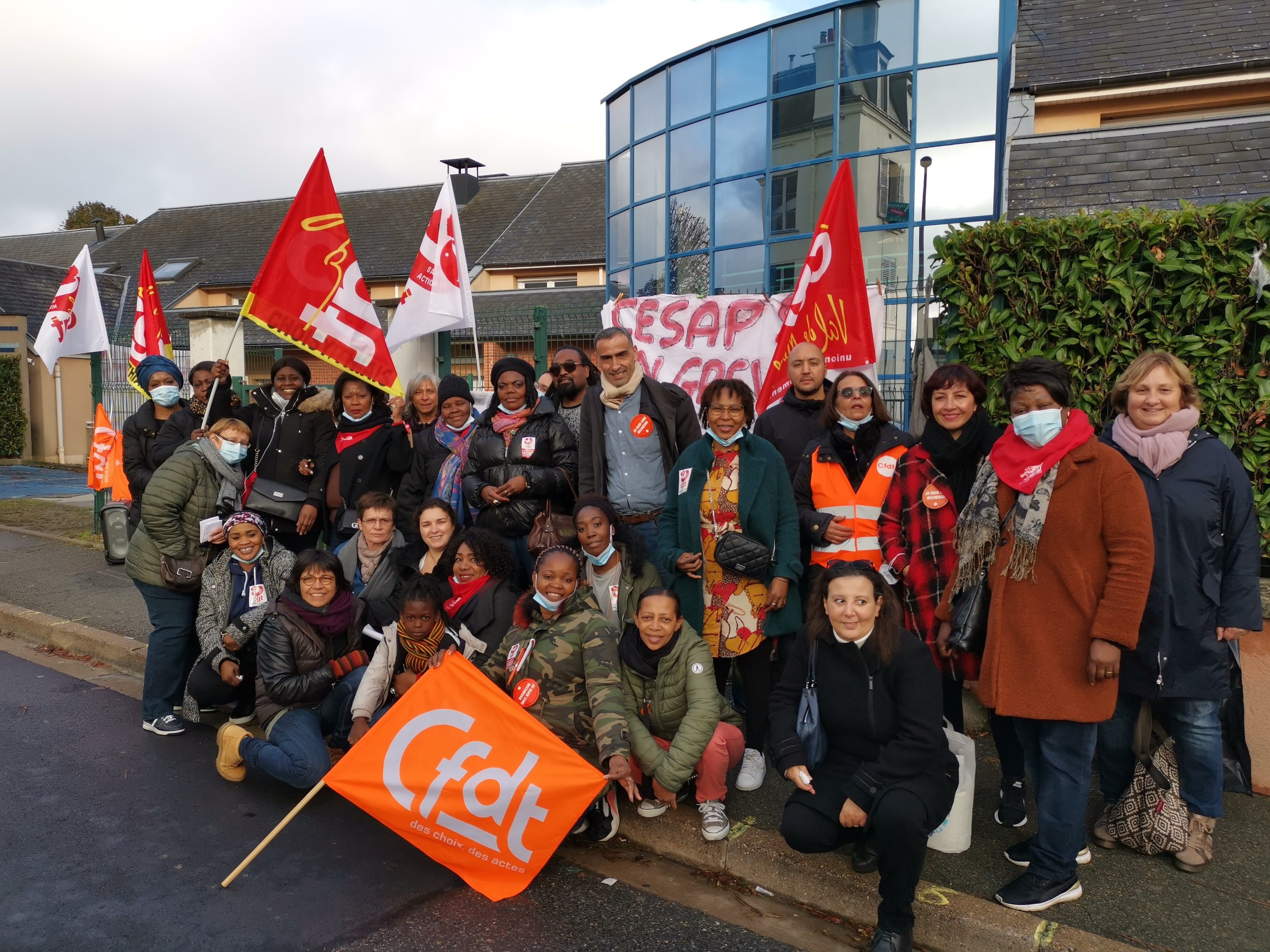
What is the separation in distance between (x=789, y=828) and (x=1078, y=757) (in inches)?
41.2

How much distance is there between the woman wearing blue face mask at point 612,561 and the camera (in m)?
4.37

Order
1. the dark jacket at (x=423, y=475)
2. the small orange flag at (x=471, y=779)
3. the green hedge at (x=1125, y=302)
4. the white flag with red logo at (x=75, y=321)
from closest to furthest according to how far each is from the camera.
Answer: the small orange flag at (x=471, y=779), the green hedge at (x=1125, y=302), the dark jacket at (x=423, y=475), the white flag with red logo at (x=75, y=321)

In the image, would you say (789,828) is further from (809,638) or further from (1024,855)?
(1024,855)

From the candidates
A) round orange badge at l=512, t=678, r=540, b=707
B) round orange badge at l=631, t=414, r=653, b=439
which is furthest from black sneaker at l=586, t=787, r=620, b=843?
round orange badge at l=631, t=414, r=653, b=439

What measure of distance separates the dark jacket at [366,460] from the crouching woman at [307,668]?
1.03m

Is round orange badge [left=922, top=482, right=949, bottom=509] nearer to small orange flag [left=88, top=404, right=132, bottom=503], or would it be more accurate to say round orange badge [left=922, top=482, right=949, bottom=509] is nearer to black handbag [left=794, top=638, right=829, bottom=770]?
black handbag [left=794, top=638, right=829, bottom=770]

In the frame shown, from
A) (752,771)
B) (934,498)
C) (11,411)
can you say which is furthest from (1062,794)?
(11,411)

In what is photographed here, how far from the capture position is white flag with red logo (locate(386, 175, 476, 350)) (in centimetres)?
668

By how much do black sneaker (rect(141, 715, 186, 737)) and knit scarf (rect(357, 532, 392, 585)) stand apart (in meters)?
1.39

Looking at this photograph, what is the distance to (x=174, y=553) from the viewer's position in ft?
17.0

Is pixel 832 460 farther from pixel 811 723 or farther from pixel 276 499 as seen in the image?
pixel 276 499

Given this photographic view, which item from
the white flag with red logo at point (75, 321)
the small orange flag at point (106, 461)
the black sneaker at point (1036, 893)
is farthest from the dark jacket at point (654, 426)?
the small orange flag at point (106, 461)

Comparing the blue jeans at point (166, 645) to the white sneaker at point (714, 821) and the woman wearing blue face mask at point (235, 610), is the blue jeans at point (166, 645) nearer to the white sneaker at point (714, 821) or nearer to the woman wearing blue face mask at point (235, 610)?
the woman wearing blue face mask at point (235, 610)

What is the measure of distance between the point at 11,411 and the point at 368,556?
2178 cm
